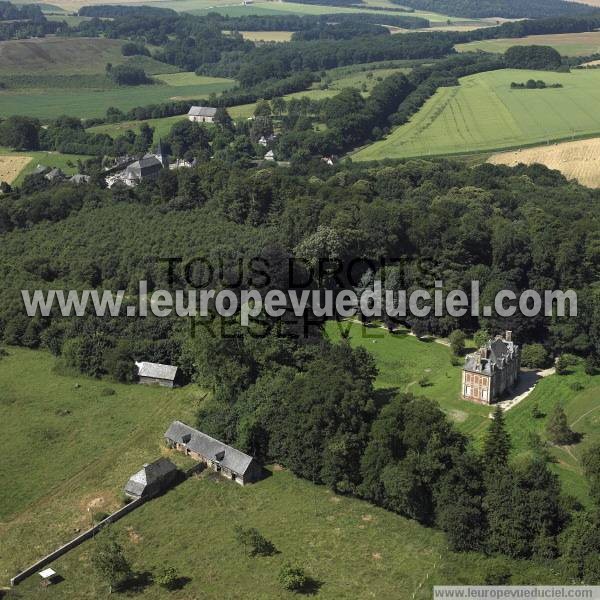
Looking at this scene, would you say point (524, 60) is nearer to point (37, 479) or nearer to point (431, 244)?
point (431, 244)

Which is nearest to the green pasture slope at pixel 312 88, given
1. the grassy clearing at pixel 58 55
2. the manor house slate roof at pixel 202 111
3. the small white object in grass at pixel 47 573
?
the manor house slate roof at pixel 202 111

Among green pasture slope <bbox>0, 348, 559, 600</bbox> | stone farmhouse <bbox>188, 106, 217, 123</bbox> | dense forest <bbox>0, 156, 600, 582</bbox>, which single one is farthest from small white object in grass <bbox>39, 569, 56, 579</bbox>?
stone farmhouse <bbox>188, 106, 217, 123</bbox>

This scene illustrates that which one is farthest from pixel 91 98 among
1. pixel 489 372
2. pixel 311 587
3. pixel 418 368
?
pixel 311 587

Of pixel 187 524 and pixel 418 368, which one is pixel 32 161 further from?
pixel 187 524

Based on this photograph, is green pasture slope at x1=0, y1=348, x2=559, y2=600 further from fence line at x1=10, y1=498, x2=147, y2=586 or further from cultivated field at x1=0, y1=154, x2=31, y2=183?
cultivated field at x1=0, y1=154, x2=31, y2=183

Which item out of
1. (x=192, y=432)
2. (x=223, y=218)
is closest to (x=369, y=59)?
(x=223, y=218)

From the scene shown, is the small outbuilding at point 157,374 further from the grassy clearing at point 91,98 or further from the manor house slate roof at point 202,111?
the grassy clearing at point 91,98
